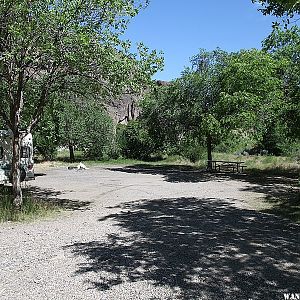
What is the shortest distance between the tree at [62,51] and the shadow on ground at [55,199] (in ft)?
5.94

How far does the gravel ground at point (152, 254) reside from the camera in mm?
5000

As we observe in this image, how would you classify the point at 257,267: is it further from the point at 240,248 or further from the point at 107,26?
the point at 107,26

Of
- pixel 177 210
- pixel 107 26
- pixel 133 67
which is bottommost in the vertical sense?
pixel 177 210

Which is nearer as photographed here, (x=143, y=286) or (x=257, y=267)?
(x=143, y=286)

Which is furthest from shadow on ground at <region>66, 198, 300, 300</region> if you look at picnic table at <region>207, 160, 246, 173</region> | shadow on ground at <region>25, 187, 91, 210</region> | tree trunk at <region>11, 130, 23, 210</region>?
picnic table at <region>207, 160, 246, 173</region>

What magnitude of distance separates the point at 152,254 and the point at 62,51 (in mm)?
5910

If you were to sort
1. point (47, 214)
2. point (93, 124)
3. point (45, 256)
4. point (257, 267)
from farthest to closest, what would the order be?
point (93, 124)
point (47, 214)
point (45, 256)
point (257, 267)

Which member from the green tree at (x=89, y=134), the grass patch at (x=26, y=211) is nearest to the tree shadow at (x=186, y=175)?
the green tree at (x=89, y=134)

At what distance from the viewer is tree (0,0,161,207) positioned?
9648 millimetres

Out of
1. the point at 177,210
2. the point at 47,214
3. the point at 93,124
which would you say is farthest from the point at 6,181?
the point at 93,124

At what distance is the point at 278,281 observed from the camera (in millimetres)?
5215

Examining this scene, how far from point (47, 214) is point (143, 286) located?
249 inches

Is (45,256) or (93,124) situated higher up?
(93,124)

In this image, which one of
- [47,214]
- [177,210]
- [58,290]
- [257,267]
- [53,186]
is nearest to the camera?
[58,290]
